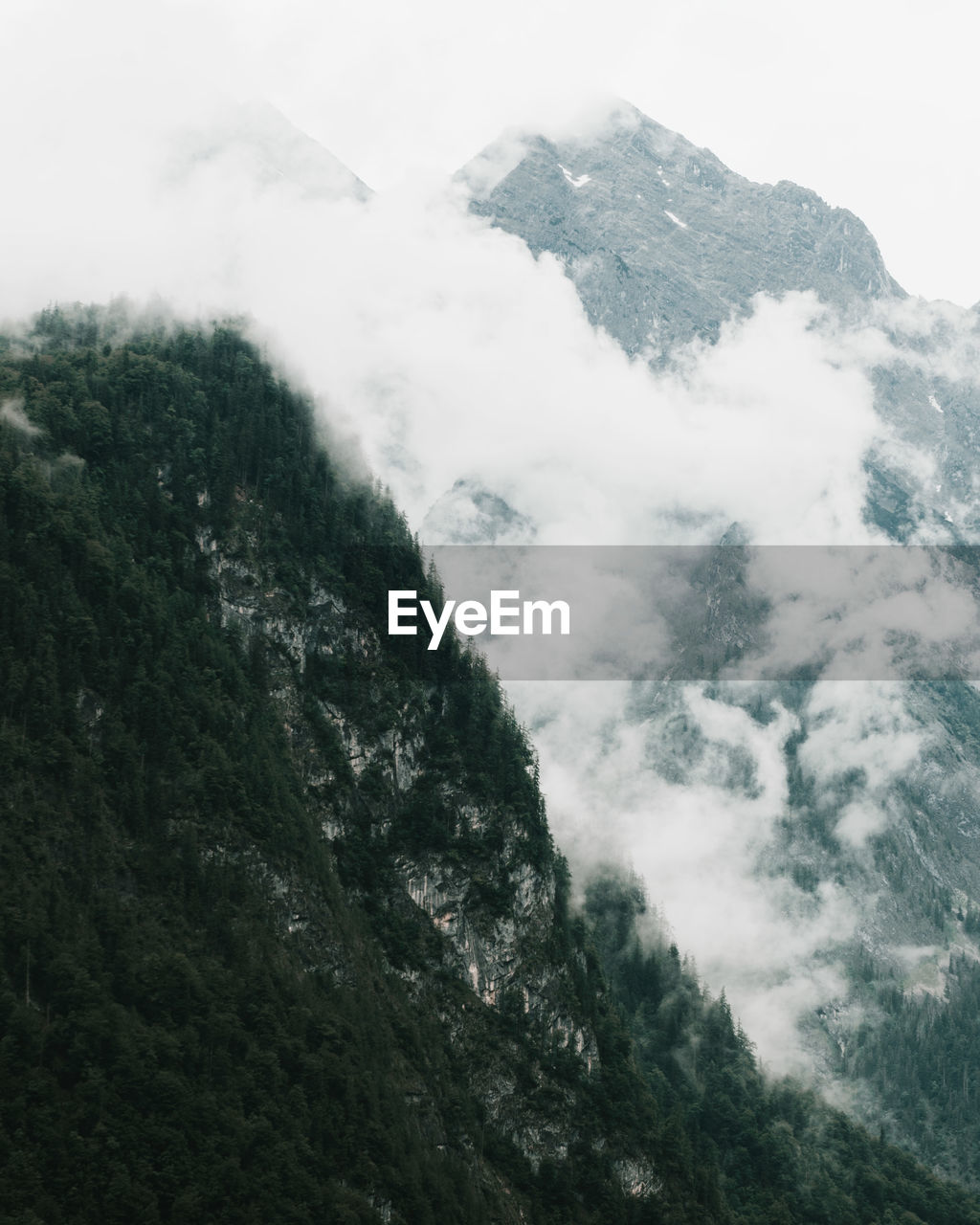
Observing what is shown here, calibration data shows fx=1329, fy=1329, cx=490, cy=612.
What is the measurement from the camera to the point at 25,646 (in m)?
193

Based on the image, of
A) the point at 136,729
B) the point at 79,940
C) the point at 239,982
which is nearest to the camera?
the point at 79,940

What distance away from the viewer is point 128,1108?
546 feet

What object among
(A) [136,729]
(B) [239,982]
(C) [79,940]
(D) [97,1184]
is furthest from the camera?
(A) [136,729]

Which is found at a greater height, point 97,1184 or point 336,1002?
point 336,1002

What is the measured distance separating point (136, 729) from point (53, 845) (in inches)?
993

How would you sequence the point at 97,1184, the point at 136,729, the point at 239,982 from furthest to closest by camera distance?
the point at 136,729 → the point at 239,982 → the point at 97,1184

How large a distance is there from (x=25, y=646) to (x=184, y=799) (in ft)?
105

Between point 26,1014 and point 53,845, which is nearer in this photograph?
point 26,1014

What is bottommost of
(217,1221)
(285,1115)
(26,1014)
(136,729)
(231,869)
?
(217,1221)

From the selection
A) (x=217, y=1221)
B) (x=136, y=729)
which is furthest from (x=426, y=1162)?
(x=136, y=729)

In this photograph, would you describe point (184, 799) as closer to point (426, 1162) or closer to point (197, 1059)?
point (197, 1059)

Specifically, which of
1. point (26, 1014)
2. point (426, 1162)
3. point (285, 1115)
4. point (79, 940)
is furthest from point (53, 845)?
point (426, 1162)

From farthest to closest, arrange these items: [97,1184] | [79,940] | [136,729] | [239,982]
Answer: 1. [136,729]
2. [239,982]
3. [79,940]
4. [97,1184]

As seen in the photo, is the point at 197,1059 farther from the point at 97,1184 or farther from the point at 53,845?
the point at 53,845
